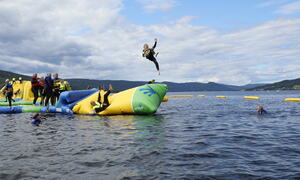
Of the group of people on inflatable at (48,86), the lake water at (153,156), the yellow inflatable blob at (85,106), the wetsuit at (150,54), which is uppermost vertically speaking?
the wetsuit at (150,54)

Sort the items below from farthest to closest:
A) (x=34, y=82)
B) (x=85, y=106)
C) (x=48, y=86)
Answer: (x=34, y=82) < (x=48, y=86) < (x=85, y=106)

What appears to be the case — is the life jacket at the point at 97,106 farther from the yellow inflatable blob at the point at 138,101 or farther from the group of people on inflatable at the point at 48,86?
the group of people on inflatable at the point at 48,86

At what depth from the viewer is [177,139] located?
809cm

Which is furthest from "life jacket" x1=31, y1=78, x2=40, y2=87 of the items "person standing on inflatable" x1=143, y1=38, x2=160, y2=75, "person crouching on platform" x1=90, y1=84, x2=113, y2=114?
"person standing on inflatable" x1=143, y1=38, x2=160, y2=75

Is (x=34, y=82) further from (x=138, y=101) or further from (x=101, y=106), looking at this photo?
(x=138, y=101)

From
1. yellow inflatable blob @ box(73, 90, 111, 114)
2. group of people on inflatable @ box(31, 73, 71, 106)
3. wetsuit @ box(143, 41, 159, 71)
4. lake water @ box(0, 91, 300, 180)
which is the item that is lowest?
lake water @ box(0, 91, 300, 180)

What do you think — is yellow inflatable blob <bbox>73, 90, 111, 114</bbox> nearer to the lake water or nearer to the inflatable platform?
the inflatable platform

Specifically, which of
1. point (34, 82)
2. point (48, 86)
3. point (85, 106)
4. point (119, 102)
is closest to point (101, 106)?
point (85, 106)

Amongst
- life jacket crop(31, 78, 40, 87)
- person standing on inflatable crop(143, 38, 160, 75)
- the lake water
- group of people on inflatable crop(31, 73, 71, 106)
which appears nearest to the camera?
the lake water

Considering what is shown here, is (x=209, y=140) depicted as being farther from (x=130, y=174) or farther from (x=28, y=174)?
(x=28, y=174)

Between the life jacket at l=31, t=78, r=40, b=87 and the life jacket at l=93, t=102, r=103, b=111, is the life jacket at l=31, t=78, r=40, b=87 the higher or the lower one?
the higher one

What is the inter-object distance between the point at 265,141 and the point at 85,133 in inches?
254

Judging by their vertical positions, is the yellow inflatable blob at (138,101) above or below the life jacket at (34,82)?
below

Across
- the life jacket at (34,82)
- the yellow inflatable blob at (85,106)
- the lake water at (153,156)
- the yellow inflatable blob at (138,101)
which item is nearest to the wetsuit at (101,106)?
the yellow inflatable blob at (138,101)
